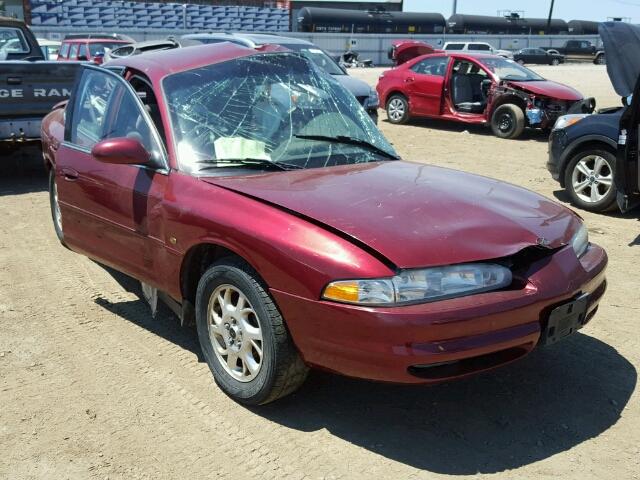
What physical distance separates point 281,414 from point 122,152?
1.66m

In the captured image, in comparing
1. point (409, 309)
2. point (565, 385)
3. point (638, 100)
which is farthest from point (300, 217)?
A: point (638, 100)

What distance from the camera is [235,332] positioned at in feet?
11.5

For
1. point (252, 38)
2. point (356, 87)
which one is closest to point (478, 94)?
point (356, 87)

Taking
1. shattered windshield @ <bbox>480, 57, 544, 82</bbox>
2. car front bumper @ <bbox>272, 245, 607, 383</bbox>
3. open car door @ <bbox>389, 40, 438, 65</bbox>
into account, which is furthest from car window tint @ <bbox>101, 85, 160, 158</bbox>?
open car door @ <bbox>389, 40, 438, 65</bbox>

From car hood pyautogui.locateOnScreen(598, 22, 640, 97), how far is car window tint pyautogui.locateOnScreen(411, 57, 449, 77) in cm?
729

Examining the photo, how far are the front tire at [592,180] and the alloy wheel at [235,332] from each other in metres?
5.41

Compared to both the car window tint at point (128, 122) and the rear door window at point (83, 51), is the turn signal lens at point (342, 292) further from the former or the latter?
the rear door window at point (83, 51)

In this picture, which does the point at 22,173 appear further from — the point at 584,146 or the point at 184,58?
the point at 584,146

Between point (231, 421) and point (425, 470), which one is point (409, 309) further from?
point (231, 421)

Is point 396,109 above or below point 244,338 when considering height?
below

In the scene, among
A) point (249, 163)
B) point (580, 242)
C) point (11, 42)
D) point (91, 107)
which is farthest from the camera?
point (11, 42)

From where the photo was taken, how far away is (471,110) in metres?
14.3

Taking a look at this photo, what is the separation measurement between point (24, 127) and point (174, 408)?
5971mm

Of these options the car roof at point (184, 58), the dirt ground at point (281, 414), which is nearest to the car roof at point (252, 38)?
the car roof at point (184, 58)
